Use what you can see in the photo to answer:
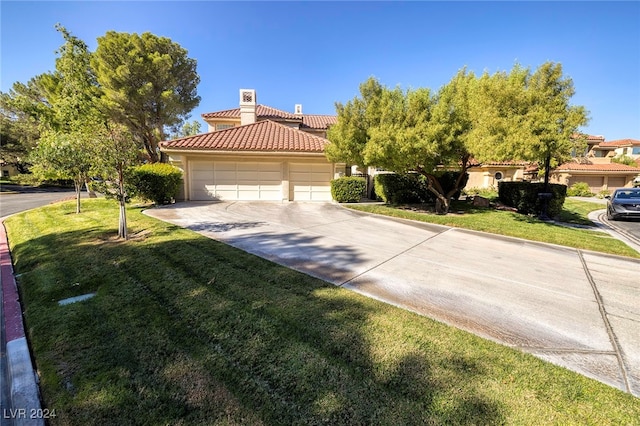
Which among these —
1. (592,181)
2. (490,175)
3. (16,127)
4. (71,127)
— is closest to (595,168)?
(592,181)

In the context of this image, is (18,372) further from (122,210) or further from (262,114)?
(262,114)

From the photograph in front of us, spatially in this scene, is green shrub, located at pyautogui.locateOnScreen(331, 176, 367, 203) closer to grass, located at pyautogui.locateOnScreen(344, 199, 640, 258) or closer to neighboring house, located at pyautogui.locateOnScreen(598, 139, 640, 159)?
grass, located at pyautogui.locateOnScreen(344, 199, 640, 258)

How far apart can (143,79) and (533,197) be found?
23.1 meters

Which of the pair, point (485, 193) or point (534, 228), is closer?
point (534, 228)

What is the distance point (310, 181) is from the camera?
15016mm

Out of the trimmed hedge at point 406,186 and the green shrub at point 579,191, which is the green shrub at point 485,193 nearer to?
the trimmed hedge at point 406,186

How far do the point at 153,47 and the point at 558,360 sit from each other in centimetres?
2352

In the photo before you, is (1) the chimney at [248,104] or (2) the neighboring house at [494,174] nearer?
(1) the chimney at [248,104]

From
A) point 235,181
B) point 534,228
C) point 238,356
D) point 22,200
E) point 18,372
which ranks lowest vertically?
point 18,372

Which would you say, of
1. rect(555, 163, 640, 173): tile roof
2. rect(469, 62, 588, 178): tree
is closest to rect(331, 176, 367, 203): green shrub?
rect(469, 62, 588, 178): tree

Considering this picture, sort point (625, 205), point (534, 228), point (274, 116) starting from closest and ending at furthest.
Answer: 1. point (534, 228)
2. point (625, 205)
3. point (274, 116)

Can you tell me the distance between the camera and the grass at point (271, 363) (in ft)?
6.75

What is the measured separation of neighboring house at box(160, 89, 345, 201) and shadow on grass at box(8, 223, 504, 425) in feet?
33.2

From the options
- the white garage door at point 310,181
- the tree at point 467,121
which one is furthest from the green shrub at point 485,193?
the white garage door at point 310,181
